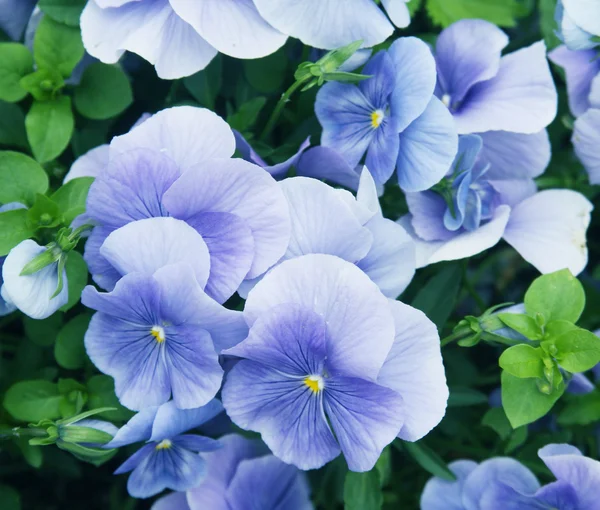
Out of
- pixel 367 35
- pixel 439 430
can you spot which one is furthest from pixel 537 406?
pixel 367 35

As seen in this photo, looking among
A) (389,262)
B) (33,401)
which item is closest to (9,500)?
(33,401)

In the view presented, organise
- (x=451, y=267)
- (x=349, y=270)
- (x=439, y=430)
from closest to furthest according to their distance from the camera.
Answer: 1. (x=349, y=270)
2. (x=451, y=267)
3. (x=439, y=430)

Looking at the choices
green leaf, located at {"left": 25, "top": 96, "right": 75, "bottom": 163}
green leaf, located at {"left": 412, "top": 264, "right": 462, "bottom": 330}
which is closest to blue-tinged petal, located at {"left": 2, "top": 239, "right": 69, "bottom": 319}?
green leaf, located at {"left": 25, "top": 96, "right": 75, "bottom": 163}

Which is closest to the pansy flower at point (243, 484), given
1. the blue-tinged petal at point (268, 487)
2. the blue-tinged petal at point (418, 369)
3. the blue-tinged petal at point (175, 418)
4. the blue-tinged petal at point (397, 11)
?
the blue-tinged petal at point (268, 487)

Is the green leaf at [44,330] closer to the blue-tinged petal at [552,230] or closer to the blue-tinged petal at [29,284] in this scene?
the blue-tinged petal at [29,284]

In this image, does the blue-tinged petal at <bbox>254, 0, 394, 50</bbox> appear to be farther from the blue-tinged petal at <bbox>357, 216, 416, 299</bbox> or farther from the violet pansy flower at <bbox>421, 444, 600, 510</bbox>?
the violet pansy flower at <bbox>421, 444, 600, 510</bbox>

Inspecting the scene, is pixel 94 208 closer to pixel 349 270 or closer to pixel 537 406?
pixel 349 270

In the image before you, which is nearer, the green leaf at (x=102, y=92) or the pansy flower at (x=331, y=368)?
the pansy flower at (x=331, y=368)

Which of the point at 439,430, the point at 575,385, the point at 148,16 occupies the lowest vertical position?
the point at 439,430
